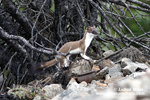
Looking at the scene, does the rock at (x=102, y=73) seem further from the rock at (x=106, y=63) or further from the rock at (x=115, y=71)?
the rock at (x=106, y=63)

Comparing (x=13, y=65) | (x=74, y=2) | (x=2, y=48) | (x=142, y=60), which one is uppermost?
(x=74, y=2)

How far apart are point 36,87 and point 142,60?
1.84 metres

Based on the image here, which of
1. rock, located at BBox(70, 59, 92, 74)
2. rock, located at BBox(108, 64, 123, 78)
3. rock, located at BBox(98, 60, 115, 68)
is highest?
rock, located at BBox(70, 59, 92, 74)

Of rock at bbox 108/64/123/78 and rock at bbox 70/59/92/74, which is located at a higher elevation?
rock at bbox 70/59/92/74

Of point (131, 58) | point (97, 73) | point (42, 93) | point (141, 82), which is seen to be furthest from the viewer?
point (131, 58)

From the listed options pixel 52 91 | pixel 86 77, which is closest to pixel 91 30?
pixel 86 77

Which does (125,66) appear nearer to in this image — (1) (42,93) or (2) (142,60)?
(2) (142,60)

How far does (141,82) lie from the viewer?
1332 mm

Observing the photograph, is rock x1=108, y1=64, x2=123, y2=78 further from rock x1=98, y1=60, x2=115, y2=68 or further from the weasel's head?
the weasel's head

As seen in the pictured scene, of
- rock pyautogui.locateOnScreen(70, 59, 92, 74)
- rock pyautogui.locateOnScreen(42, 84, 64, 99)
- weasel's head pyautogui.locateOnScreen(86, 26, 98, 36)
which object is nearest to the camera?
rock pyautogui.locateOnScreen(42, 84, 64, 99)

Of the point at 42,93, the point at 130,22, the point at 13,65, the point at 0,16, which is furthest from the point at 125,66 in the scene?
the point at 130,22

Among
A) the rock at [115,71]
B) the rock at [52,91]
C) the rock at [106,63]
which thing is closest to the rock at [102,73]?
the rock at [115,71]

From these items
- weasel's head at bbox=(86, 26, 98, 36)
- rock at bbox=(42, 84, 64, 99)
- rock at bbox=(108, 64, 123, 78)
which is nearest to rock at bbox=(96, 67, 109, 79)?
rock at bbox=(108, 64, 123, 78)

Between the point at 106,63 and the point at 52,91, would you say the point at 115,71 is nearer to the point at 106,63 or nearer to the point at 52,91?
the point at 106,63
